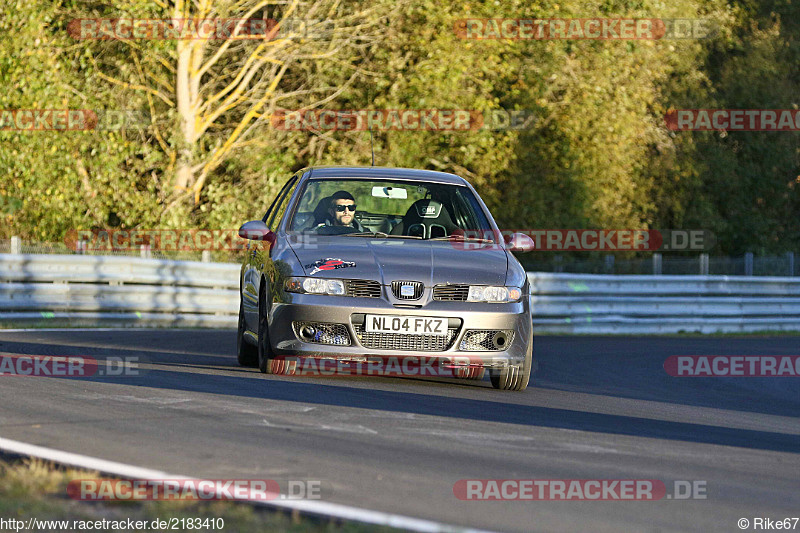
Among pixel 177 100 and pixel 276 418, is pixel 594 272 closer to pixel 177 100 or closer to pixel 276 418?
pixel 177 100

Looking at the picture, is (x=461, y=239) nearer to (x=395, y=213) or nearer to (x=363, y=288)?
(x=395, y=213)

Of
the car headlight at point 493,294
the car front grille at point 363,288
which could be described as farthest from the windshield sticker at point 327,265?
the car headlight at point 493,294

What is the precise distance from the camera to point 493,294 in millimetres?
9039

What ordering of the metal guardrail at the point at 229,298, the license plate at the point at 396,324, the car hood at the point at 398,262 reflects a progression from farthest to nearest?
the metal guardrail at the point at 229,298 → the car hood at the point at 398,262 → the license plate at the point at 396,324

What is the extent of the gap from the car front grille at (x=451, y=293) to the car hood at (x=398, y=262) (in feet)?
0.12

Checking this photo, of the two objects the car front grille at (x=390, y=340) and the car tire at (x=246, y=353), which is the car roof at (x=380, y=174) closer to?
the car tire at (x=246, y=353)

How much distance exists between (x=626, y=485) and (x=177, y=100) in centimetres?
1833

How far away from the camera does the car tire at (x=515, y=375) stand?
9289mm

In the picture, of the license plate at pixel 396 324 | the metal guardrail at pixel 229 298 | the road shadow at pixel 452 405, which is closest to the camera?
the road shadow at pixel 452 405

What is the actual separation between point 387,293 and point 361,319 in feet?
0.82

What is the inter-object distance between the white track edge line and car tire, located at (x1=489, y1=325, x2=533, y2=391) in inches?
164

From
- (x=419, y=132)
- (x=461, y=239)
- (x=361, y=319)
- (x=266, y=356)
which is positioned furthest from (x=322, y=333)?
(x=419, y=132)

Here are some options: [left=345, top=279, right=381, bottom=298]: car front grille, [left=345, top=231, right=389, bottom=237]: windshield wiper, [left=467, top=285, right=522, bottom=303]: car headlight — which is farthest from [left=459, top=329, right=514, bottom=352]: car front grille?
[left=345, top=231, right=389, bottom=237]: windshield wiper

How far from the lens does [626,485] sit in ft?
18.2
